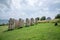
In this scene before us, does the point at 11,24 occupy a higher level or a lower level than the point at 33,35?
higher

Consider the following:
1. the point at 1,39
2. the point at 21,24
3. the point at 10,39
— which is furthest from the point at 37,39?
the point at 21,24

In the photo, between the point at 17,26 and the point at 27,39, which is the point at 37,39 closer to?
the point at 27,39

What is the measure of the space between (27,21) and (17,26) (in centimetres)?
292

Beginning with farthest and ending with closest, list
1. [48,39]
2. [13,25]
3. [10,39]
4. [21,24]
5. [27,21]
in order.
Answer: [27,21]
[21,24]
[13,25]
[10,39]
[48,39]

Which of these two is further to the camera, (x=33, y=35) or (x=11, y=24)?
(x=11, y=24)

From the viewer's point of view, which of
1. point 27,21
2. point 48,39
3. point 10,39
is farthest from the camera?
point 27,21

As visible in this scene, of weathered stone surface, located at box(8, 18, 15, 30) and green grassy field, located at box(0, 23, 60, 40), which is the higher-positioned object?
weathered stone surface, located at box(8, 18, 15, 30)

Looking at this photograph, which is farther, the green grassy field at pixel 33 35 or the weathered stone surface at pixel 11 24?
the weathered stone surface at pixel 11 24

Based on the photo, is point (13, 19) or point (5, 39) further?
point (13, 19)

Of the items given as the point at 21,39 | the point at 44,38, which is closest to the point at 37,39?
the point at 44,38

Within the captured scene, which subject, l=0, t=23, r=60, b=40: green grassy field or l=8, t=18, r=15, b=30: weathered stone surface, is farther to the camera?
l=8, t=18, r=15, b=30: weathered stone surface

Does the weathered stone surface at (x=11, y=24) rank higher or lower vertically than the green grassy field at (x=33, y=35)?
higher

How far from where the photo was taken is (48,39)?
10.7 meters

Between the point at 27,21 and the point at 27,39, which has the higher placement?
the point at 27,21
